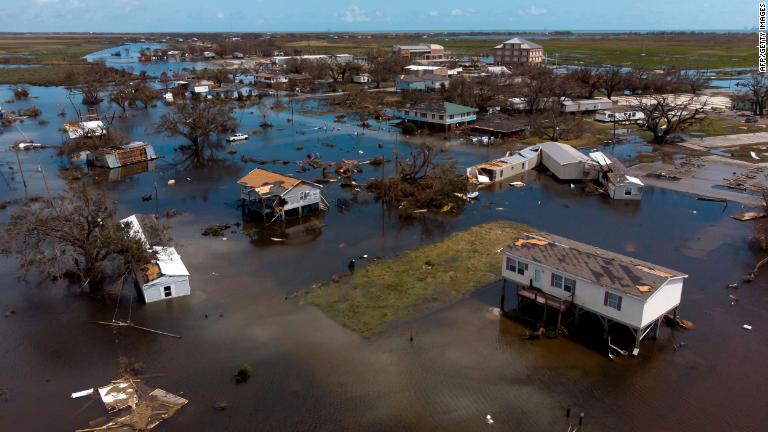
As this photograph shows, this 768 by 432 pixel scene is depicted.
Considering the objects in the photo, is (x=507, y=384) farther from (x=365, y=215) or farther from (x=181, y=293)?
(x=365, y=215)

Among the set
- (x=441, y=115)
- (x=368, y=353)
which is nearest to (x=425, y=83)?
(x=441, y=115)

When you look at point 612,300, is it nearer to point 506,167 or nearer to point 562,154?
point 506,167

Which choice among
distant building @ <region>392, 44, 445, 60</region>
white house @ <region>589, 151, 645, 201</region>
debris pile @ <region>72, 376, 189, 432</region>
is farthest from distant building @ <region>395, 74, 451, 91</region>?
debris pile @ <region>72, 376, 189, 432</region>

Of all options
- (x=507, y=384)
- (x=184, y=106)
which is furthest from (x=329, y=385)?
(x=184, y=106)

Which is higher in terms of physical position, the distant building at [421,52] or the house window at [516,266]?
the distant building at [421,52]

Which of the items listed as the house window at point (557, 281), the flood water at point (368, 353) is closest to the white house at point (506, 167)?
the flood water at point (368, 353)

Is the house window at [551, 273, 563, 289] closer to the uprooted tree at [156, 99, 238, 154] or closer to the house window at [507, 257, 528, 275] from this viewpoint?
the house window at [507, 257, 528, 275]

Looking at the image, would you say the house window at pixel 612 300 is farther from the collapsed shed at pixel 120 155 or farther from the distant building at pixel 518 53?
the distant building at pixel 518 53
